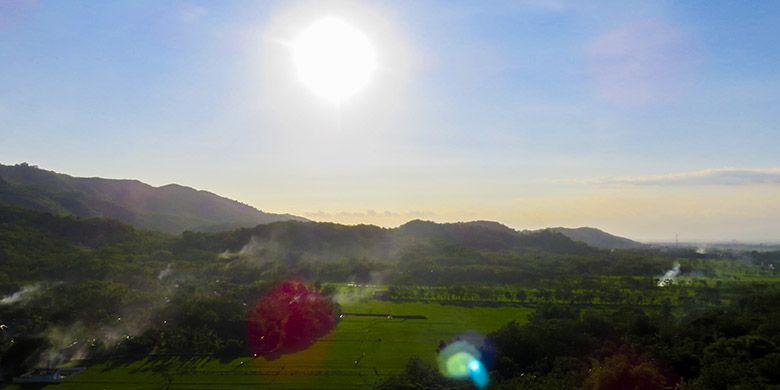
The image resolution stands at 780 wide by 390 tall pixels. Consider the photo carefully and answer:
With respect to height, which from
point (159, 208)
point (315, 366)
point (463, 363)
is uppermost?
point (159, 208)

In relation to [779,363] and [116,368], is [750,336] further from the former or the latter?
[116,368]

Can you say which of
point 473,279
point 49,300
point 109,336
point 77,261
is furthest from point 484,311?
point 77,261

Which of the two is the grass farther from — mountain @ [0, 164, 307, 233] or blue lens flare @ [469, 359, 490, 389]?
mountain @ [0, 164, 307, 233]

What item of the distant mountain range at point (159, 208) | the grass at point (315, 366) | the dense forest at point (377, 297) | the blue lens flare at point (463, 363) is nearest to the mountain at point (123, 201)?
the distant mountain range at point (159, 208)

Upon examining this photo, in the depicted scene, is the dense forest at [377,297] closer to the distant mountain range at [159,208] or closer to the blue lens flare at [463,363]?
the blue lens flare at [463,363]

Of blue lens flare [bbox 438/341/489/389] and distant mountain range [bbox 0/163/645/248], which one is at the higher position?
distant mountain range [bbox 0/163/645/248]

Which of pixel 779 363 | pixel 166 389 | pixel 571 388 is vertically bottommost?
pixel 166 389

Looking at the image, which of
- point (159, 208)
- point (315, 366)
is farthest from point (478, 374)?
point (159, 208)

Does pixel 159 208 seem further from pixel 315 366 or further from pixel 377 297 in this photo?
pixel 315 366

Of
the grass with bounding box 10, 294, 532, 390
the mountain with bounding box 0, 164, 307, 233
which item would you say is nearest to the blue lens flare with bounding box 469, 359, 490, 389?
the grass with bounding box 10, 294, 532, 390
